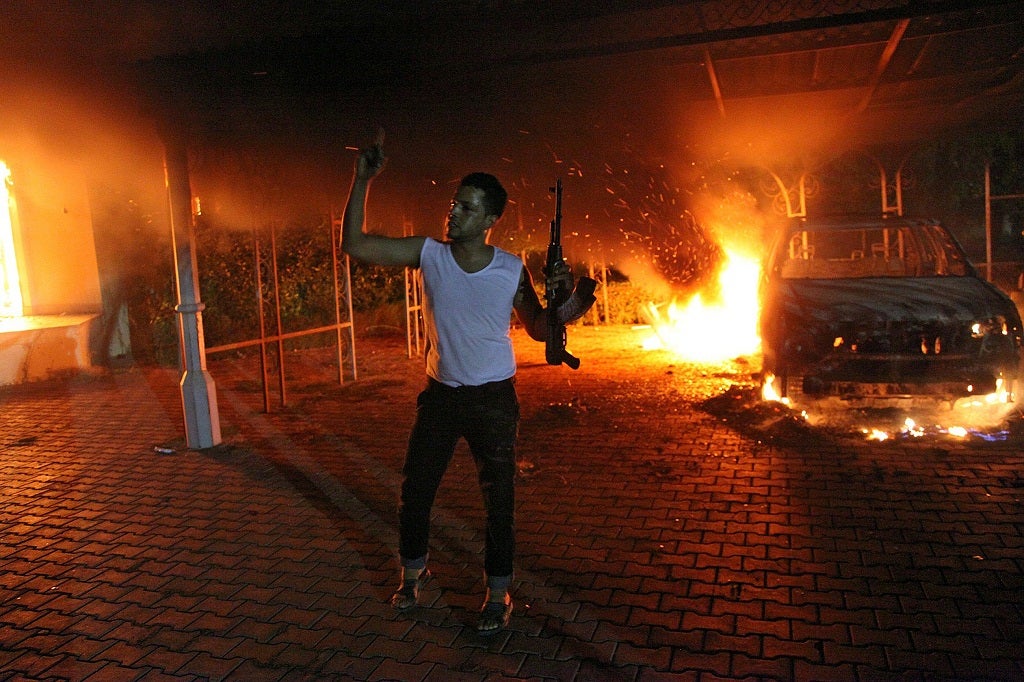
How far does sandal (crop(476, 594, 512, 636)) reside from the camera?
3.72 meters

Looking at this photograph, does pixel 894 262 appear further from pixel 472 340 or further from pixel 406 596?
pixel 406 596

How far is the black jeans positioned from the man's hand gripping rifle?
28 cm

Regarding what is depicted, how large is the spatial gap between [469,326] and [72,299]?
10524mm

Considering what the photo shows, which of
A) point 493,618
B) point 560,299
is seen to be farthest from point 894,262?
point 493,618

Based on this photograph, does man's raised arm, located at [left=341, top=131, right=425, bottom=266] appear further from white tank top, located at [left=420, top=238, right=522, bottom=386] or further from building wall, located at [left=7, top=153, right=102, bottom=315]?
building wall, located at [left=7, top=153, right=102, bottom=315]

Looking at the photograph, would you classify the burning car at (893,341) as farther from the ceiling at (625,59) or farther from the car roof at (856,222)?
the ceiling at (625,59)

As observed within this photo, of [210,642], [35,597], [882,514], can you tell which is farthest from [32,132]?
[882,514]

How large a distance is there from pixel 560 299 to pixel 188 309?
4546 millimetres

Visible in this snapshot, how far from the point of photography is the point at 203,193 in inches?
342

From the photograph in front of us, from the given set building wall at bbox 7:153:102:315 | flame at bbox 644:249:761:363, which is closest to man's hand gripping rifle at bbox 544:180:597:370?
flame at bbox 644:249:761:363

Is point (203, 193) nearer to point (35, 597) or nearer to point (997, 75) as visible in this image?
point (35, 597)

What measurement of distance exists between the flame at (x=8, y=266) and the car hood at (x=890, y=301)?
10825 millimetres

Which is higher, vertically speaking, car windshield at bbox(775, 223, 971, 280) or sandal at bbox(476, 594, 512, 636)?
car windshield at bbox(775, 223, 971, 280)

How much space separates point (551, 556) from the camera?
4609 mm
